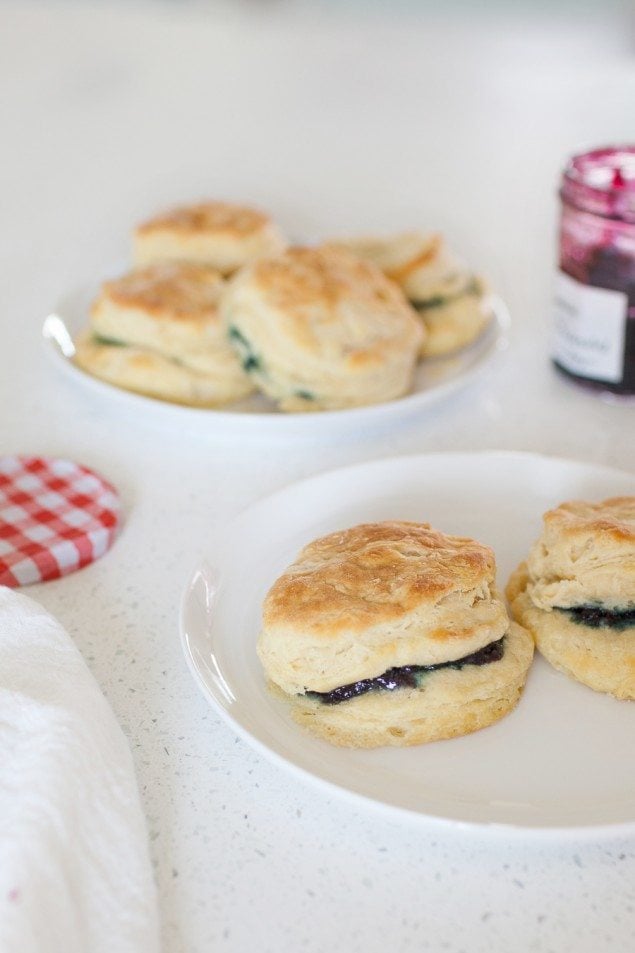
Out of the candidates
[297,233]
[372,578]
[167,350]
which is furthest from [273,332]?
[297,233]

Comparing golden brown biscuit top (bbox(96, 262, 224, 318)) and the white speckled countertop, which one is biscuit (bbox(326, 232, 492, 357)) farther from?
golden brown biscuit top (bbox(96, 262, 224, 318))

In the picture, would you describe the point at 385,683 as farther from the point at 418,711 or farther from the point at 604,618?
the point at 604,618

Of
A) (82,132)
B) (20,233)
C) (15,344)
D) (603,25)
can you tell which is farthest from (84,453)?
(603,25)

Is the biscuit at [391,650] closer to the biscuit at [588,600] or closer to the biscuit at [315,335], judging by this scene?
the biscuit at [588,600]

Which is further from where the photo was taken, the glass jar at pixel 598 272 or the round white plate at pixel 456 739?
the glass jar at pixel 598 272

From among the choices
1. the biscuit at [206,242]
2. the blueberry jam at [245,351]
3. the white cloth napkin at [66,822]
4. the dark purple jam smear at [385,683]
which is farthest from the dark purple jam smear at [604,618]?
the biscuit at [206,242]

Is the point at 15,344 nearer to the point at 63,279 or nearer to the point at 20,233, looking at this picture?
the point at 63,279
